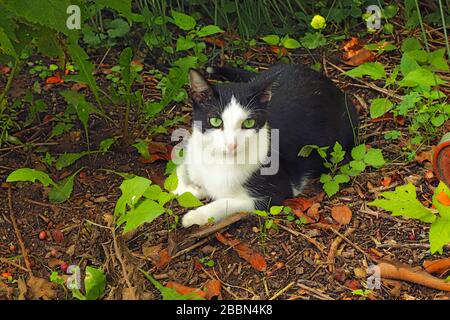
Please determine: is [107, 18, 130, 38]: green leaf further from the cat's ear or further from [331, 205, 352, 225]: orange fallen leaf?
[331, 205, 352, 225]: orange fallen leaf

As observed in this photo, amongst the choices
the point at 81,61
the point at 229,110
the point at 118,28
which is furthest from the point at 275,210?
the point at 118,28

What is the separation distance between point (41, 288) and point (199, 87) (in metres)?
0.90

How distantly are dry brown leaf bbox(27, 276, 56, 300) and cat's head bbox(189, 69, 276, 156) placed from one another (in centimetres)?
77

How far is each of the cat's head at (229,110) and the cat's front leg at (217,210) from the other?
0.62 ft

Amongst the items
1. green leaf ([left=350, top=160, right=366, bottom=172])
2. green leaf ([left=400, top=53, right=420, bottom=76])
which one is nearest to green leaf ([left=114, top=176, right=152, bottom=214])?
green leaf ([left=350, top=160, right=366, bottom=172])

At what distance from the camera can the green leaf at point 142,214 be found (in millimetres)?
2347

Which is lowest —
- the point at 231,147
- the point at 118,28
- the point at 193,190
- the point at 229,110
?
the point at 193,190

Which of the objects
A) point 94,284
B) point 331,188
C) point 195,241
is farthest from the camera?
point 331,188

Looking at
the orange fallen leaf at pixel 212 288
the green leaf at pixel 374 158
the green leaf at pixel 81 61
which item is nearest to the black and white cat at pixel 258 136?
the green leaf at pixel 374 158

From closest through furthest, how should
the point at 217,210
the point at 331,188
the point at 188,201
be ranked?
the point at 188,201 < the point at 217,210 < the point at 331,188

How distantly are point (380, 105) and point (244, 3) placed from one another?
3.41ft

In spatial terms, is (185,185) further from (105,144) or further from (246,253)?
(246,253)

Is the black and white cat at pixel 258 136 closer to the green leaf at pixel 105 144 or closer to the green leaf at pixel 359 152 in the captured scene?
the green leaf at pixel 359 152

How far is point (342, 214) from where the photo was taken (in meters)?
2.81
